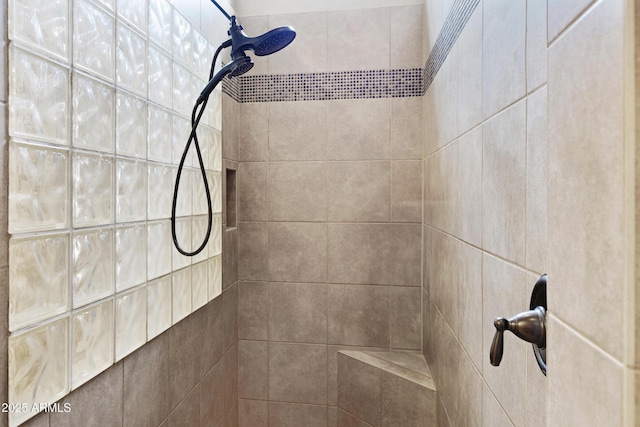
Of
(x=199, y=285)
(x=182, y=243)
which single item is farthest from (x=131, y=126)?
(x=199, y=285)

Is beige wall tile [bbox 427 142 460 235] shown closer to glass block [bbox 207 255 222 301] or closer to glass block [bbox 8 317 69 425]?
glass block [bbox 207 255 222 301]

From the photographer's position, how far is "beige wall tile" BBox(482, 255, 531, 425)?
0.82 meters

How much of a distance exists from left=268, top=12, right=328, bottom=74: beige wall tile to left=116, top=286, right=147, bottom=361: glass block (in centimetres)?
158

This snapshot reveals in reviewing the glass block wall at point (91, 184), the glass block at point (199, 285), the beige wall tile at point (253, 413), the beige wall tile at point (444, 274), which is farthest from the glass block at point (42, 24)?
the beige wall tile at point (253, 413)

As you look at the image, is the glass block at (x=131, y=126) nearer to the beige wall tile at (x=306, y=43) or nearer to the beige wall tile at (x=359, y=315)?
the beige wall tile at (x=306, y=43)

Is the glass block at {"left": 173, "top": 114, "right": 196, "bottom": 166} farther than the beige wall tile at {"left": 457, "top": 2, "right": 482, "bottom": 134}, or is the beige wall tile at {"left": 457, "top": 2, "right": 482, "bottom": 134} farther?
the glass block at {"left": 173, "top": 114, "right": 196, "bottom": 166}

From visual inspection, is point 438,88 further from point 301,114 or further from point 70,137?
point 70,137

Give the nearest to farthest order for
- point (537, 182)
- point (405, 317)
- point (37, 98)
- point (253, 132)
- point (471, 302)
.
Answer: point (537, 182) < point (37, 98) < point (471, 302) < point (405, 317) < point (253, 132)

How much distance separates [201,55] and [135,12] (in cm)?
49

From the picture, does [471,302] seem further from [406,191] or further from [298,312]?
[298,312]

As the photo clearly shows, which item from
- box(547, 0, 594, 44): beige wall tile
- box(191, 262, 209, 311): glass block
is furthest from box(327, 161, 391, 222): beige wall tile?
box(547, 0, 594, 44): beige wall tile

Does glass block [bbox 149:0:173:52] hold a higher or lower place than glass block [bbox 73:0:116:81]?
higher

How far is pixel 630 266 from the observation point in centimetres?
33

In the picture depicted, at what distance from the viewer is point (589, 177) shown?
39 centimetres
